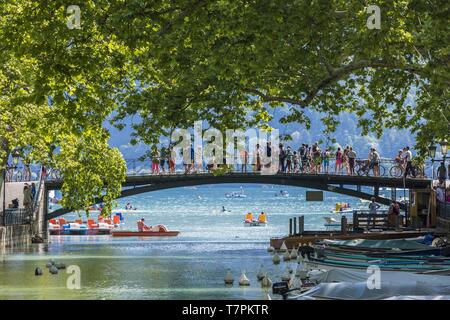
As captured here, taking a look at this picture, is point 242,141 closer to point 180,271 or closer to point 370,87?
point 370,87

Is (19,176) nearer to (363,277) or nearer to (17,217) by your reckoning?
(17,217)

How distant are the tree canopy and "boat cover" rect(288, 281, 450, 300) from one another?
623cm

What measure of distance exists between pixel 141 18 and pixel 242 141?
15.5 metres

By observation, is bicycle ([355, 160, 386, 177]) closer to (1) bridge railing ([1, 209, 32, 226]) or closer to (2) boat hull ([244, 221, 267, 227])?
(1) bridge railing ([1, 209, 32, 226])

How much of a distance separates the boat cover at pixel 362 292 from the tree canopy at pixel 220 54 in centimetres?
623

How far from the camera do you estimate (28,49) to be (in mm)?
26750

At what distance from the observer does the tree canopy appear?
27.1 metres

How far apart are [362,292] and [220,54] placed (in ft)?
35.9

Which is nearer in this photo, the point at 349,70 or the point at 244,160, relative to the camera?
the point at 349,70

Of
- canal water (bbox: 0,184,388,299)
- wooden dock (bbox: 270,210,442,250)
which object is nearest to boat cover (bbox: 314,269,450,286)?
canal water (bbox: 0,184,388,299)

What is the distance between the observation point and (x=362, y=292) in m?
23.6

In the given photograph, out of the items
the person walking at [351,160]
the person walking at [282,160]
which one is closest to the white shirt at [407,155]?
the person walking at [351,160]

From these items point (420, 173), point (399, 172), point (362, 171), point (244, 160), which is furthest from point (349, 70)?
point (362, 171)

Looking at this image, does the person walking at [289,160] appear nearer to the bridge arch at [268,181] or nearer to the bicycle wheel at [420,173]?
the bridge arch at [268,181]
